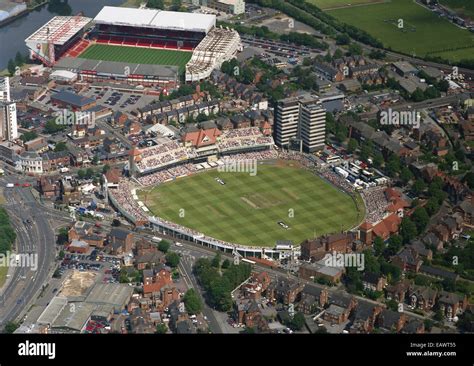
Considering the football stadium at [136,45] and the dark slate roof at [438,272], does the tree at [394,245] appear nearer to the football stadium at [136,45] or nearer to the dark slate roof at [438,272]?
the dark slate roof at [438,272]

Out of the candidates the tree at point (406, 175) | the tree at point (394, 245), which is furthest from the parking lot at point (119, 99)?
the tree at point (394, 245)

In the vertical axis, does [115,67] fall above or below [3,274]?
below

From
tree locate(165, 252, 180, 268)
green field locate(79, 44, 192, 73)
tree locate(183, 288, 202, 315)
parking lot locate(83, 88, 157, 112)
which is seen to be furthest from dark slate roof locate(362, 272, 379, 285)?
green field locate(79, 44, 192, 73)

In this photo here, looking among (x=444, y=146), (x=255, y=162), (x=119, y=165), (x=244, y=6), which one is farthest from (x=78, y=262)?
(x=244, y=6)

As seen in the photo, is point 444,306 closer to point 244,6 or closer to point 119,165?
point 119,165

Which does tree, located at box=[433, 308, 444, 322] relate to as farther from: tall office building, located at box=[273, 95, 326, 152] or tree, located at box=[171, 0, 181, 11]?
tree, located at box=[171, 0, 181, 11]

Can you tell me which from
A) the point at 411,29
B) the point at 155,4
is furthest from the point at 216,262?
the point at 155,4

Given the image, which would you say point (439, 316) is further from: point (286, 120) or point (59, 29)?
point (59, 29)
